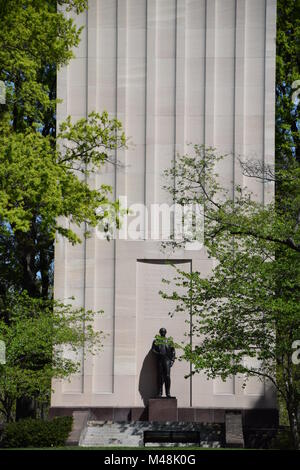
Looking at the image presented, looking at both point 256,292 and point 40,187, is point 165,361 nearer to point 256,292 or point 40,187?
point 256,292

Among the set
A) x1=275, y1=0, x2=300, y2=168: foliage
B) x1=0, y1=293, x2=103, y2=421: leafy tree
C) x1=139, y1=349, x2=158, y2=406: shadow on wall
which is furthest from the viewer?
x1=275, y1=0, x2=300, y2=168: foliage

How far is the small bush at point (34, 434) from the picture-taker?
2820 cm

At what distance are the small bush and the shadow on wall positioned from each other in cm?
623

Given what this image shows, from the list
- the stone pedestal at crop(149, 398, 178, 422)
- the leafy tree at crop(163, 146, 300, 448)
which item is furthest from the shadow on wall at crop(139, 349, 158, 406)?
the leafy tree at crop(163, 146, 300, 448)

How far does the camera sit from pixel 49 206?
24234 millimetres

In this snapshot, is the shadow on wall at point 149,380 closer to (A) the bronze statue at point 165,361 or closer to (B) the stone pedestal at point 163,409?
(A) the bronze statue at point 165,361

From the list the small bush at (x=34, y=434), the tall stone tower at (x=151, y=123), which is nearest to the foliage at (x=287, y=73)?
the tall stone tower at (x=151, y=123)

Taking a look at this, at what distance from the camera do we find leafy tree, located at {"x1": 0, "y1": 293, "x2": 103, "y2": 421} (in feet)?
97.1

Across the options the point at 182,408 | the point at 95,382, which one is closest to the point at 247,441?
the point at 182,408

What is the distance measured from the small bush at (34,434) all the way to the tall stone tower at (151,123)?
5.86 metres

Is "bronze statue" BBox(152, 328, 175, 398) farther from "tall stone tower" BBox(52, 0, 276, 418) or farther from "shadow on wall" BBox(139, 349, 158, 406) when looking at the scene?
"tall stone tower" BBox(52, 0, 276, 418)

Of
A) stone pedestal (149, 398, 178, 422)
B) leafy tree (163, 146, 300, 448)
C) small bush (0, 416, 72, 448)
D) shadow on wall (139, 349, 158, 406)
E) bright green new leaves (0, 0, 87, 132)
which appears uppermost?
bright green new leaves (0, 0, 87, 132)
